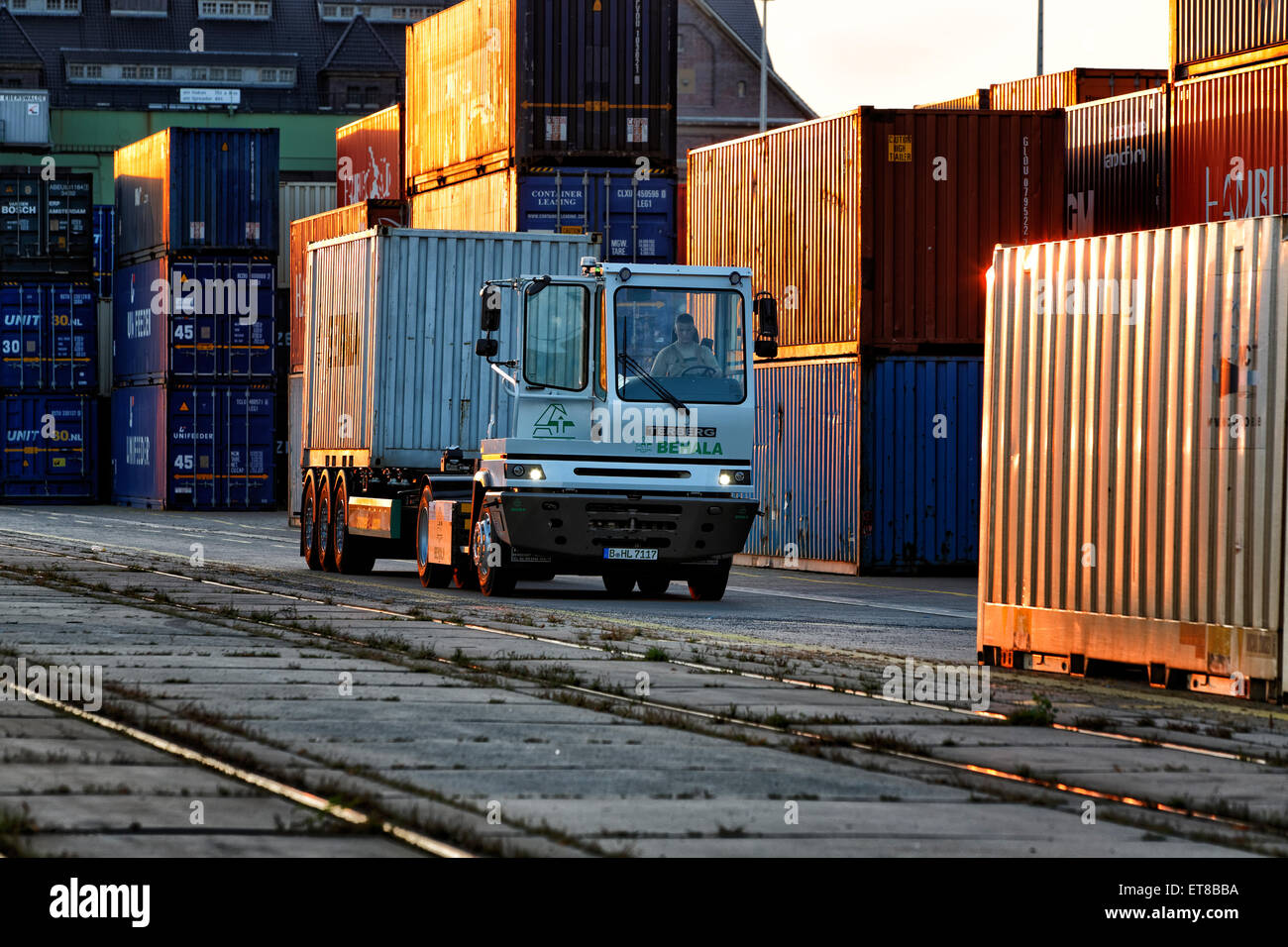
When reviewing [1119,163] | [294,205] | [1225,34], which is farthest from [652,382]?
[294,205]

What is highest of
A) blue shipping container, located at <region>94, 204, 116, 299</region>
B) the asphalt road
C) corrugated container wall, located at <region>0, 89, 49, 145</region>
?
corrugated container wall, located at <region>0, 89, 49, 145</region>

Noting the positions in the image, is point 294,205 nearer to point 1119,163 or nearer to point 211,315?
point 211,315

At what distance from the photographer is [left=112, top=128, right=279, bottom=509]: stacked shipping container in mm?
46562

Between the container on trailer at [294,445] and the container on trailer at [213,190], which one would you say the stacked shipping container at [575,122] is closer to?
the container on trailer at [294,445]

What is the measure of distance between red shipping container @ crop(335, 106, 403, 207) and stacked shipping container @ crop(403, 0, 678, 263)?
968 cm

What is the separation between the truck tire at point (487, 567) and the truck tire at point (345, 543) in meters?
3.57

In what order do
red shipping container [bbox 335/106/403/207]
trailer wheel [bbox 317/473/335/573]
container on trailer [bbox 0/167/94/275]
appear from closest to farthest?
trailer wheel [bbox 317/473/335/573] → red shipping container [bbox 335/106/403/207] → container on trailer [bbox 0/167/94/275]

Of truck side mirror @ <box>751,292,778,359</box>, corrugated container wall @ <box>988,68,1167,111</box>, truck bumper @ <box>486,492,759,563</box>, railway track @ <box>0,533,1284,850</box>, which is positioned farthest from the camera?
corrugated container wall @ <box>988,68,1167,111</box>

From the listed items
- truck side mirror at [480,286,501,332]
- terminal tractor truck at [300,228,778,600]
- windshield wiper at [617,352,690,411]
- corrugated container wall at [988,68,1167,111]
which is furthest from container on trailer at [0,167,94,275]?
windshield wiper at [617,352,690,411]

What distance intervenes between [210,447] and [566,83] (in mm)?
18800

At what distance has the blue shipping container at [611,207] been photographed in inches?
1236

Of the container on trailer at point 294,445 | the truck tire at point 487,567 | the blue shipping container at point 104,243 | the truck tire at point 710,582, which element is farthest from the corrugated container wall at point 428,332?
the blue shipping container at point 104,243

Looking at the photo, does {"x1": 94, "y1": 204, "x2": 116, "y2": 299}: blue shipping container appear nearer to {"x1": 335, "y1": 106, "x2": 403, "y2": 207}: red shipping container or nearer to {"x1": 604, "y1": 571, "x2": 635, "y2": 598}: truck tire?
{"x1": 335, "y1": 106, "x2": 403, "y2": 207}: red shipping container
